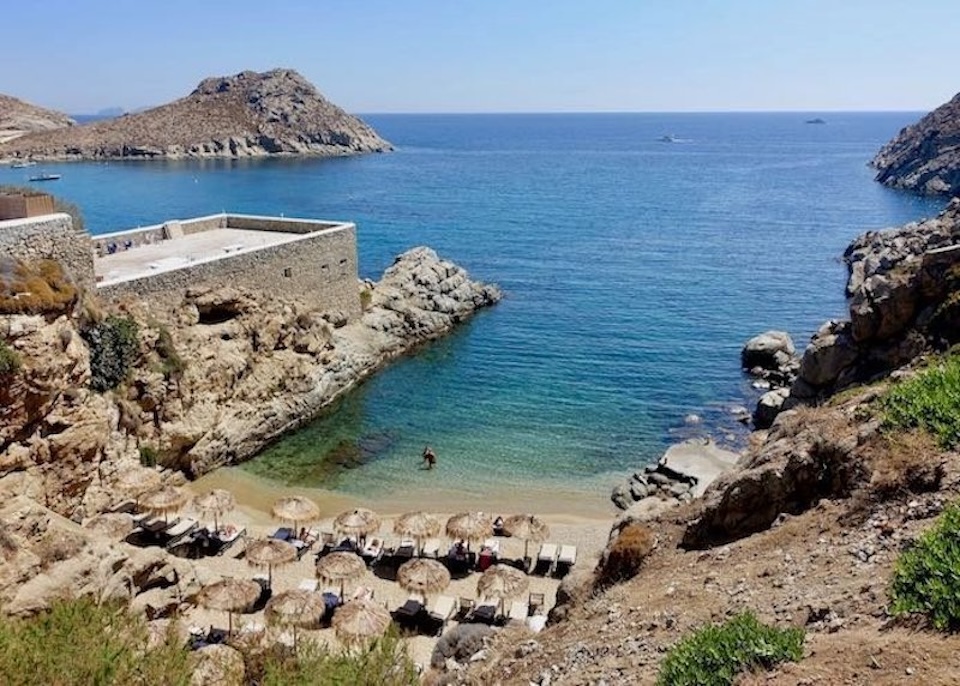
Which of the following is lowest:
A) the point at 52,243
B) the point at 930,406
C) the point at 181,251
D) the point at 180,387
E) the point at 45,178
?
the point at 180,387

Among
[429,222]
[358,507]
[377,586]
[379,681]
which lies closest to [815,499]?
[379,681]

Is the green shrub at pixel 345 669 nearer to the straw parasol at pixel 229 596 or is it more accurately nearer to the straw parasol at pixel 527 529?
the straw parasol at pixel 229 596

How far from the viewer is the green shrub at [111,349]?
Result: 25888 mm

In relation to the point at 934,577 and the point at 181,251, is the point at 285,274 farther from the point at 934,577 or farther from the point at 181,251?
the point at 934,577

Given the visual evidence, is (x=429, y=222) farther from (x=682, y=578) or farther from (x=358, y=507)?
(x=682, y=578)

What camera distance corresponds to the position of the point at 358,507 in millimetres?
26562

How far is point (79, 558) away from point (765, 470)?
1404 centimetres

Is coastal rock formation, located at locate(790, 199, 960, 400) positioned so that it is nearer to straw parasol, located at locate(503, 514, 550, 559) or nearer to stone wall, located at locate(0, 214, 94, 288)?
straw parasol, located at locate(503, 514, 550, 559)

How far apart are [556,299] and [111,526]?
35.5 metres

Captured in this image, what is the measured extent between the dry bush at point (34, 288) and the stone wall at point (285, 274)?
2787 millimetres

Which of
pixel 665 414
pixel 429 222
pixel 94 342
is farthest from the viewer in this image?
pixel 429 222

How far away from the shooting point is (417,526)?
73.7ft

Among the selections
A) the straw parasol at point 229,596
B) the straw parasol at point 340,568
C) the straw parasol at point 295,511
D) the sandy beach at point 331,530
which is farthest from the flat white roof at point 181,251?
the straw parasol at point 340,568

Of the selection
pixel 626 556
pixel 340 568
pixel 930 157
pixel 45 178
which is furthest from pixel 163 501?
pixel 930 157
